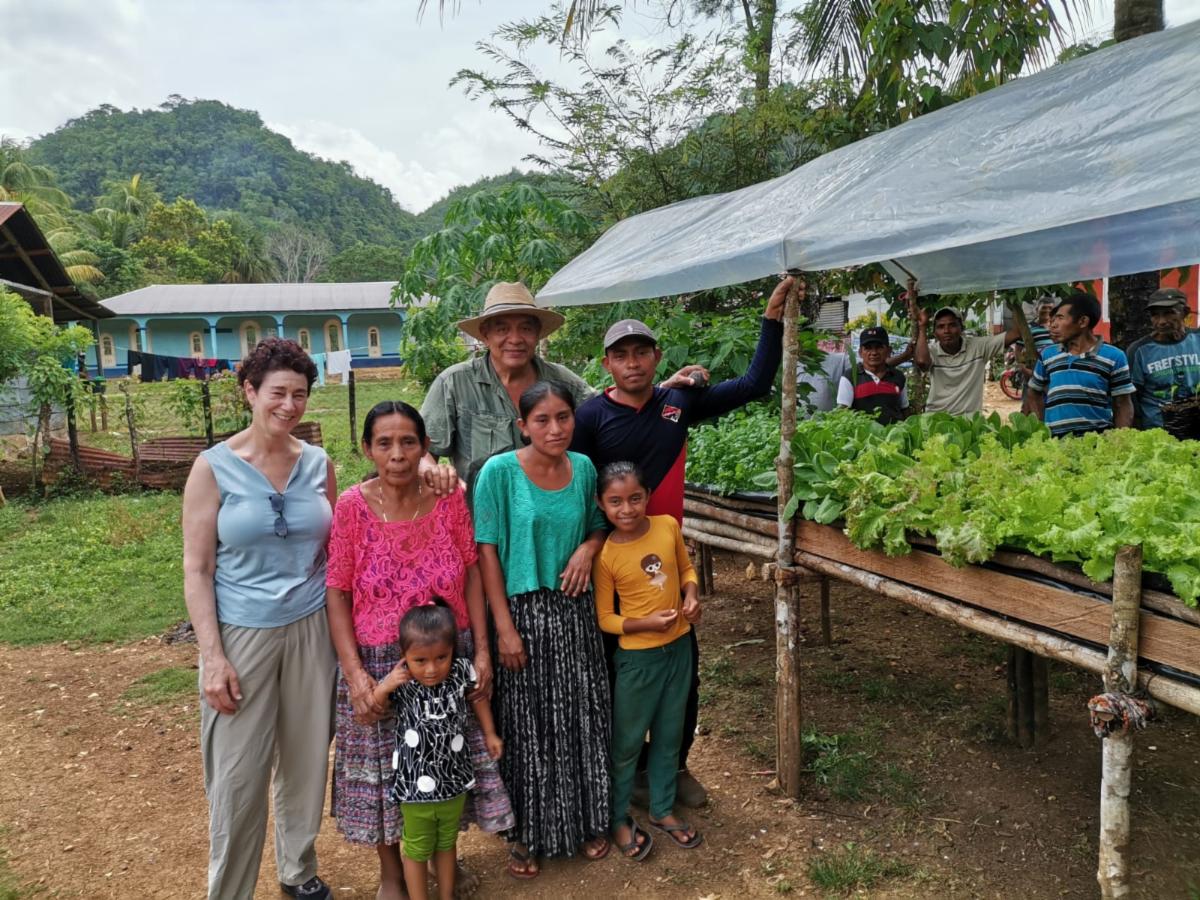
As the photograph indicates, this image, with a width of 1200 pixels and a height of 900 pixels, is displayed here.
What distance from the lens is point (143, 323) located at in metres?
30.0

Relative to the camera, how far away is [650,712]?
10.2 feet

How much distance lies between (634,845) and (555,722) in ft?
2.06

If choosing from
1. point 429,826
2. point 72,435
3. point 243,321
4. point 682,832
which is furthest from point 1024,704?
point 243,321

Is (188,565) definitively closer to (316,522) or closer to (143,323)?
(316,522)

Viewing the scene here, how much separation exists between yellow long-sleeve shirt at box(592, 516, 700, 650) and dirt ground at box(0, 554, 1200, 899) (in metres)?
0.90

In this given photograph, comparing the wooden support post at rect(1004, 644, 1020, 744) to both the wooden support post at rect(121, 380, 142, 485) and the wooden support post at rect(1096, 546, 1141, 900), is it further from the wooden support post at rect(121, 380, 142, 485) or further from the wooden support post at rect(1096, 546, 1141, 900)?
the wooden support post at rect(121, 380, 142, 485)

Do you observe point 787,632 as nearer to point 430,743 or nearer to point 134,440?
point 430,743

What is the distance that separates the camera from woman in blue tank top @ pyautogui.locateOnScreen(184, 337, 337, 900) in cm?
258

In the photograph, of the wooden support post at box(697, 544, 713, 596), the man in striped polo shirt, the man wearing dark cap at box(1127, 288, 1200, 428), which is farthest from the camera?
the wooden support post at box(697, 544, 713, 596)

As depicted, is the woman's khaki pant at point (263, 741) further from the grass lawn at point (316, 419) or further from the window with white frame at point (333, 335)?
the window with white frame at point (333, 335)

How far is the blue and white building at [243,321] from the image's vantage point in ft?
98.3

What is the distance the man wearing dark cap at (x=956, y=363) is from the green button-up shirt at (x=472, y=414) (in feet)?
12.5

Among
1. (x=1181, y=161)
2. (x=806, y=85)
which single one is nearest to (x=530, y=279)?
(x=806, y=85)

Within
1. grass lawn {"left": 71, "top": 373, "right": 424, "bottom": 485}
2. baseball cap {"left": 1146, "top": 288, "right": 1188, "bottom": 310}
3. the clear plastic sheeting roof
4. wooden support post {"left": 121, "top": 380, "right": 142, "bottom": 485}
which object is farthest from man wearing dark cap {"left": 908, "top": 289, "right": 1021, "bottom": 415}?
wooden support post {"left": 121, "top": 380, "right": 142, "bottom": 485}
